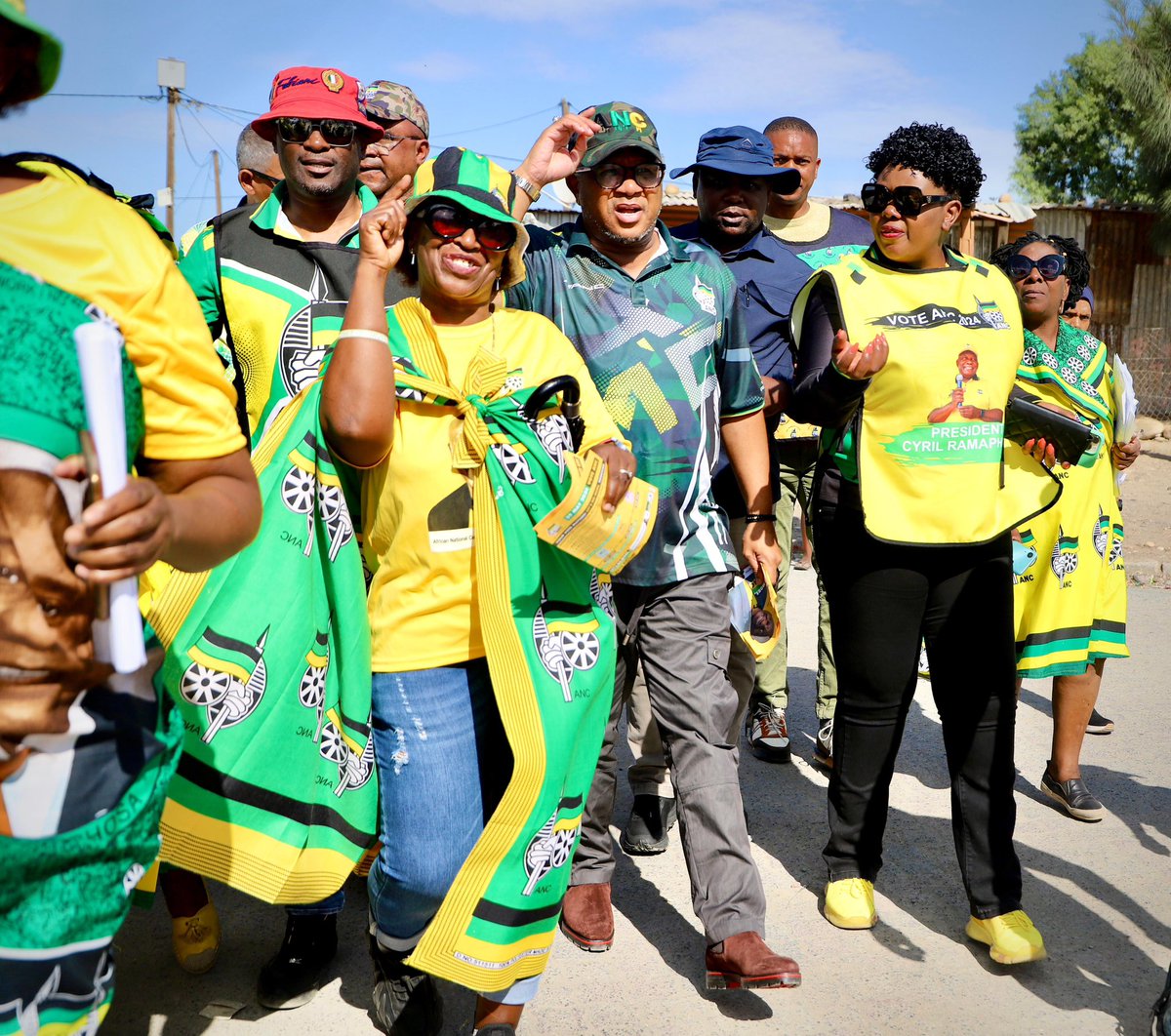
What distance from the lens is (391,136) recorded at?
4.66 meters

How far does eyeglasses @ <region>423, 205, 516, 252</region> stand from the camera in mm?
2906

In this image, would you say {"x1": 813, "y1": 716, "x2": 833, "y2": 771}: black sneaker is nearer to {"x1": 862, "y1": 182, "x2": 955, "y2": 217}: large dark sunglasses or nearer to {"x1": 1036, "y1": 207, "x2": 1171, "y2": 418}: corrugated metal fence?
{"x1": 862, "y1": 182, "x2": 955, "y2": 217}: large dark sunglasses

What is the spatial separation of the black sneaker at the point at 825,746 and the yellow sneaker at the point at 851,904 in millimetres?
1462

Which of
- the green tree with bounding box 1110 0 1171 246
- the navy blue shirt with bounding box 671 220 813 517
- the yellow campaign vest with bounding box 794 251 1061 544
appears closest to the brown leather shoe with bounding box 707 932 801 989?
the yellow campaign vest with bounding box 794 251 1061 544

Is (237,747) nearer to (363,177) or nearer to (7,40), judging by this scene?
(7,40)

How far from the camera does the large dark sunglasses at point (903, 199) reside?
12.0ft

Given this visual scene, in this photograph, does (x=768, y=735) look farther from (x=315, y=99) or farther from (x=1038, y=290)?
(x=315, y=99)

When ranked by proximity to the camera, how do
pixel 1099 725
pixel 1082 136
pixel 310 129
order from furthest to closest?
1. pixel 1082 136
2. pixel 1099 725
3. pixel 310 129

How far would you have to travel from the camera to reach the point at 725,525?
3844 millimetres

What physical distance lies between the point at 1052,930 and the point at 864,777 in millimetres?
793

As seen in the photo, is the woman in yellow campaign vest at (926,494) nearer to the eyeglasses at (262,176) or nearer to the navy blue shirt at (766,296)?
the navy blue shirt at (766,296)

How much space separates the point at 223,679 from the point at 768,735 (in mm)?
3203

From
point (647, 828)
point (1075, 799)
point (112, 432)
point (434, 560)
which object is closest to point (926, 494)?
point (434, 560)

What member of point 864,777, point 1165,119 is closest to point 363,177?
point 864,777
